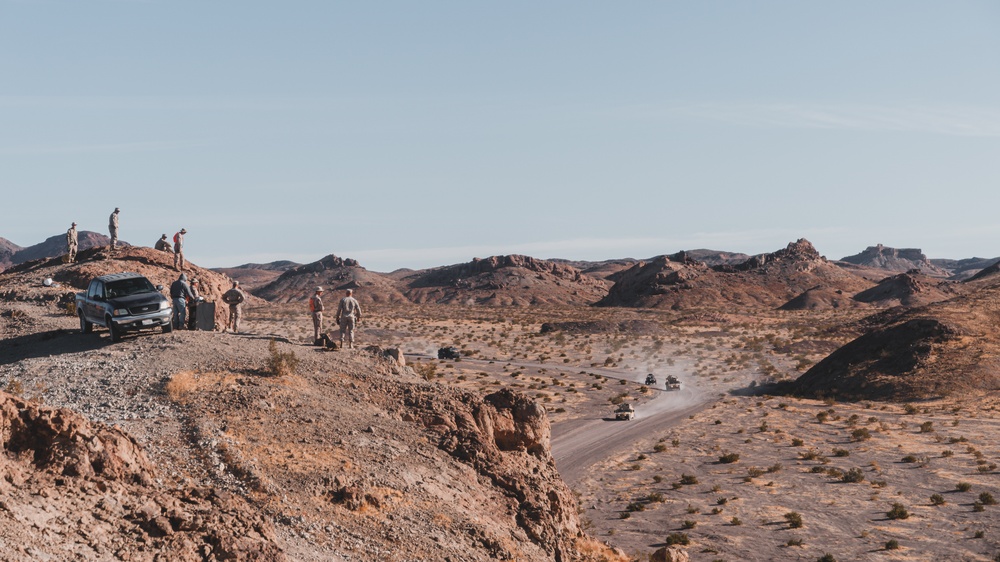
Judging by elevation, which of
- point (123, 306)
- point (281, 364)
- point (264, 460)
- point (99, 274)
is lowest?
point (264, 460)

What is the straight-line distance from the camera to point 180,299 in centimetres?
2664

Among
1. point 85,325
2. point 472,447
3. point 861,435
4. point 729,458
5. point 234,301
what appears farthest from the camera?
point 861,435

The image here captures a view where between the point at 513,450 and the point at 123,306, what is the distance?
40.0 ft

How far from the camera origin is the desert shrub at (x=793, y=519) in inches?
1206

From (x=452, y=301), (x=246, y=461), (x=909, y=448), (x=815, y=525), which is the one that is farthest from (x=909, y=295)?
(x=246, y=461)

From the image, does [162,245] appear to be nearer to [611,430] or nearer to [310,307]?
[310,307]

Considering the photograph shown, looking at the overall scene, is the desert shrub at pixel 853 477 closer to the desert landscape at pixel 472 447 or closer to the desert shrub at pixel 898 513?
the desert landscape at pixel 472 447

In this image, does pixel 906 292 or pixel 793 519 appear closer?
pixel 793 519

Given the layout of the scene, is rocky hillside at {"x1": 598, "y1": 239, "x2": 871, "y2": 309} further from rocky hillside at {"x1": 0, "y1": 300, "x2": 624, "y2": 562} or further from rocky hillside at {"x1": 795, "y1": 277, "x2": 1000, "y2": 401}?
rocky hillside at {"x1": 0, "y1": 300, "x2": 624, "y2": 562}

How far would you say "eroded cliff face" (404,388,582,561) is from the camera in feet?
59.0

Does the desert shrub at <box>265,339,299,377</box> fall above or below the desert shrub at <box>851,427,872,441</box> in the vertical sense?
above

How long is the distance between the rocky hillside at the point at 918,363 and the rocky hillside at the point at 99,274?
39.8 metres

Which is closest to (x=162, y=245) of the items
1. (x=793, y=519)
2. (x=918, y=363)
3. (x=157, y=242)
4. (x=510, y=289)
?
(x=157, y=242)

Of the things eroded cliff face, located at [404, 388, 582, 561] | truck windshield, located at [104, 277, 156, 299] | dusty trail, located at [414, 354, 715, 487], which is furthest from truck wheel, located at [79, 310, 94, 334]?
dusty trail, located at [414, 354, 715, 487]
